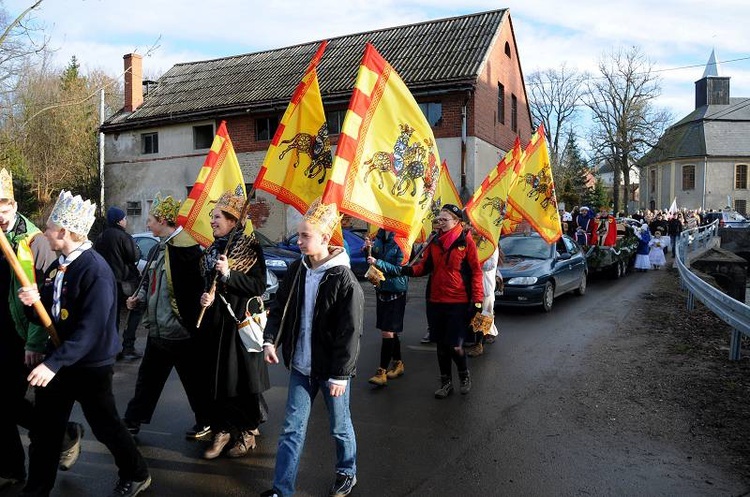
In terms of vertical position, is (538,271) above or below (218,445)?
above

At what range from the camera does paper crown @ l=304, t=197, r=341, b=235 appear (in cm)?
382

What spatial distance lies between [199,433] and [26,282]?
2.10 m

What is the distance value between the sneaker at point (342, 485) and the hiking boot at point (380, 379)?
8.27 ft

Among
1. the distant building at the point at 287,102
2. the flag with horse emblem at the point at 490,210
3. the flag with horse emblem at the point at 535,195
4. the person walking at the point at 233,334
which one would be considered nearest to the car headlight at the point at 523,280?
the flag with horse emblem at the point at 535,195

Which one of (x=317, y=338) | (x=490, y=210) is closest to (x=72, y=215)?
(x=317, y=338)

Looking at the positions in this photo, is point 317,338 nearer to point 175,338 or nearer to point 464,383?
point 175,338

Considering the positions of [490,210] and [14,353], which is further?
[490,210]

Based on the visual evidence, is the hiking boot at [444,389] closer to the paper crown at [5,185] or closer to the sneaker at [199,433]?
the sneaker at [199,433]

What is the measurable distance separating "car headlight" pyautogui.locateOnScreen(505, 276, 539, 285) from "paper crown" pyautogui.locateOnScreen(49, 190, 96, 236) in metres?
8.56

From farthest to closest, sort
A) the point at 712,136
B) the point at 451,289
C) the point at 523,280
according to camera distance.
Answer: the point at 712,136 < the point at 523,280 < the point at 451,289

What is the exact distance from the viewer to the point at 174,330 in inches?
188

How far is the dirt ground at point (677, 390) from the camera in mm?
5039

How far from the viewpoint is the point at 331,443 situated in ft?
16.1

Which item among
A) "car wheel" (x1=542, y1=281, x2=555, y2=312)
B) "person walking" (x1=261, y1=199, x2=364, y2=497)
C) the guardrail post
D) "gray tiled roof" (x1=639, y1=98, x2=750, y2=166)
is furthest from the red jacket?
"gray tiled roof" (x1=639, y1=98, x2=750, y2=166)
